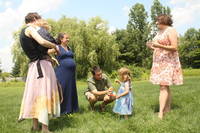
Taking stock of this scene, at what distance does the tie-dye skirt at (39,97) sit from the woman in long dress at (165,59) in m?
2.13

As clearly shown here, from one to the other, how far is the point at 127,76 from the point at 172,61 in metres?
0.93

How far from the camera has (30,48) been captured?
17.6 feet

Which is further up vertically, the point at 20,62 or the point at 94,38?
the point at 94,38

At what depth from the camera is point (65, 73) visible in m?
6.87

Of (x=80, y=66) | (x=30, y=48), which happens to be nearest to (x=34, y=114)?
(x=30, y=48)

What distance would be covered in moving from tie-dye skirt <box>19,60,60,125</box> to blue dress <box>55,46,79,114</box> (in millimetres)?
1295

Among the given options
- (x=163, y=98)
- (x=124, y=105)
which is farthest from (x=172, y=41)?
(x=124, y=105)

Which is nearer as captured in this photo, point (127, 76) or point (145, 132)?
point (145, 132)

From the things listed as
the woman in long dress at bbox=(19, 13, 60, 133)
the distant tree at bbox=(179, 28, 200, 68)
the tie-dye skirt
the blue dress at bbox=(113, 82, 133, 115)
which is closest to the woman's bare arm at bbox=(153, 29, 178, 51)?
the blue dress at bbox=(113, 82, 133, 115)

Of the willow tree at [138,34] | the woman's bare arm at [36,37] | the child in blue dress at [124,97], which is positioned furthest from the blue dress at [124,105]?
the willow tree at [138,34]

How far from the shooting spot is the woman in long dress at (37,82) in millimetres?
5309

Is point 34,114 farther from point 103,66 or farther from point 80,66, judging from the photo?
point 103,66

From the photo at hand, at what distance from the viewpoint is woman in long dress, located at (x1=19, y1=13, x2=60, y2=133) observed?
5.31 m

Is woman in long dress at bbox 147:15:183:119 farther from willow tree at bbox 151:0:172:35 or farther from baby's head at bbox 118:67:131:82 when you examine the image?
willow tree at bbox 151:0:172:35
